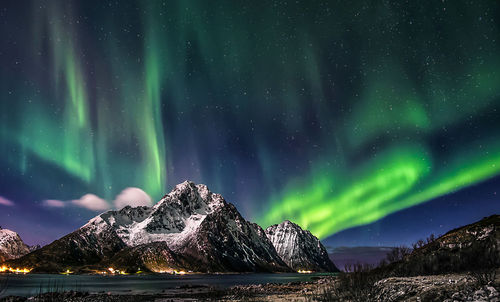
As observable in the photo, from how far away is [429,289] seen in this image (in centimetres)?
2898

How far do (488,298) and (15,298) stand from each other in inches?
2593

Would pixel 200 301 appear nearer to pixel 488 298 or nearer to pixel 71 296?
pixel 71 296

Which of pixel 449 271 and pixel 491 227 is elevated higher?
pixel 491 227

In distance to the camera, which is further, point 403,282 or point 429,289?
point 403,282

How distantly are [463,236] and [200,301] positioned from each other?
42.2 metres

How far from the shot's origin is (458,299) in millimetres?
22203

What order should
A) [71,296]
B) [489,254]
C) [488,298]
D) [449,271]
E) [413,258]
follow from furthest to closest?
[71,296] → [413,258] → [449,271] → [489,254] → [488,298]

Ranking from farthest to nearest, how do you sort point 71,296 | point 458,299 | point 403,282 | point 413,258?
point 71,296
point 413,258
point 403,282
point 458,299

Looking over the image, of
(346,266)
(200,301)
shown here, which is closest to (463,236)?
(346,266)

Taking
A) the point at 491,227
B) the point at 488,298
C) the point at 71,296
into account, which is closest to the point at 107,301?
the point at 71,296

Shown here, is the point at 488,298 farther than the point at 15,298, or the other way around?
the point at 15,298

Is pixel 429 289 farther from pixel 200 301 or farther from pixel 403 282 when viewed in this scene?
pixel 200 301

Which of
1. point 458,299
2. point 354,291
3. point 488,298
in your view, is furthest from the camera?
point 354,291

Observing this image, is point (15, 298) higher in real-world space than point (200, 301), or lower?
higher
